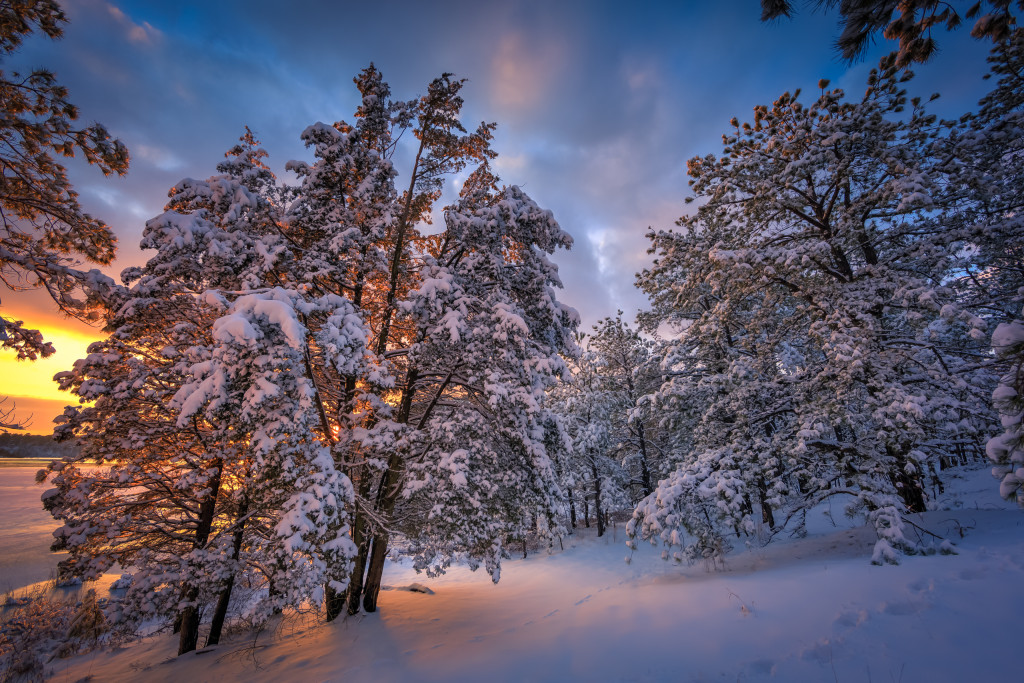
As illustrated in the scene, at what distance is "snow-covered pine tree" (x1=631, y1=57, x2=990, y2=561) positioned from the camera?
6270mm

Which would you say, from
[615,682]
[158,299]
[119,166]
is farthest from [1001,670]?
[119,166]

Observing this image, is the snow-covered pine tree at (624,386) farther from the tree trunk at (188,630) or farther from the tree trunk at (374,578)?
the tree trunk at (188,630)

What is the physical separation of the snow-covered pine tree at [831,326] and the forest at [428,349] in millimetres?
70

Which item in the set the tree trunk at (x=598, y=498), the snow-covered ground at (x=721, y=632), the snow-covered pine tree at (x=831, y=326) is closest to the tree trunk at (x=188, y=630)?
the snow-covered ground at (x=721, y=632)

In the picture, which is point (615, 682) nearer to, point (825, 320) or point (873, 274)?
point (825, 320)

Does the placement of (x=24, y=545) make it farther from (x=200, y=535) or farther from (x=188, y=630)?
(x=200, y=535)

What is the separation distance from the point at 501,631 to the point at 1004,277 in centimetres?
1868

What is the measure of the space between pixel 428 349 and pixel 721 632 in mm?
6450

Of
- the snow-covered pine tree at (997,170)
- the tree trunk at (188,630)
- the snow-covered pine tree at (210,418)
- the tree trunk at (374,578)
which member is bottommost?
the tree trunk at (188,630)

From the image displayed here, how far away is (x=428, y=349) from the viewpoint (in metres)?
7.27

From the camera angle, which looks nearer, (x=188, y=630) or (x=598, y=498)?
(x=188, y=630)

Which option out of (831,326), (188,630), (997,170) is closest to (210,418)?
(188,630)

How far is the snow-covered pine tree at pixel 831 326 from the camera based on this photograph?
Result: 6270 millimetres

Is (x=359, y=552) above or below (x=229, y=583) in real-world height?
above
